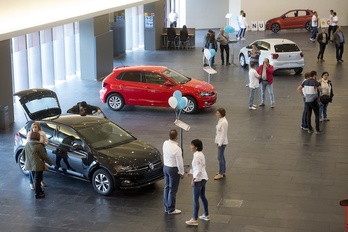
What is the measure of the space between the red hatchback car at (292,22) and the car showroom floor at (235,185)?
2051cm

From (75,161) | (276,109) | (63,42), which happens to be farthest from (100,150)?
(63,42)

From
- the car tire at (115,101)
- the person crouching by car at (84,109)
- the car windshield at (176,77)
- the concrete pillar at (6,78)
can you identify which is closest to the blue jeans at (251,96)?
the car windshield at (176,77)

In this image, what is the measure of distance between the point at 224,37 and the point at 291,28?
13943mm

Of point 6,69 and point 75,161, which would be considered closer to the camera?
point 75,161

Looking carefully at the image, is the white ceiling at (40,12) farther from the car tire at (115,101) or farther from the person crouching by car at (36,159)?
the car tire at (115,101)

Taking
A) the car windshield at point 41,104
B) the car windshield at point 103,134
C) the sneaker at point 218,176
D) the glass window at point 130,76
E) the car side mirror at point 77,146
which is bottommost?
the sneaker at point 218,176

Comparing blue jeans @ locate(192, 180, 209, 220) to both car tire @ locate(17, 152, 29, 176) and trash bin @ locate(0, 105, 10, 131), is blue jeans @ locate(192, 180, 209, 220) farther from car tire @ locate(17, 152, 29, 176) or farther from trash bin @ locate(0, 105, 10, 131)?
trash bin @ locate(0, 105, 10, 131)

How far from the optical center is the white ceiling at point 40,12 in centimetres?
1188

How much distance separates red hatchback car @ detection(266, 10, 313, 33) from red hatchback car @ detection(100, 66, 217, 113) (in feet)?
73.3

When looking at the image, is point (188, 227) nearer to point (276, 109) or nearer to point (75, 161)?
point (75, 161)

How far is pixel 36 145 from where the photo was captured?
559 inches

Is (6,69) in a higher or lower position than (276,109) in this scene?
higher

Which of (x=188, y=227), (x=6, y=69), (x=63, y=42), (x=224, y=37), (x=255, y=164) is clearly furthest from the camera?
(x=224, y=37)

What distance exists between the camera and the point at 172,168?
13.0 meters
